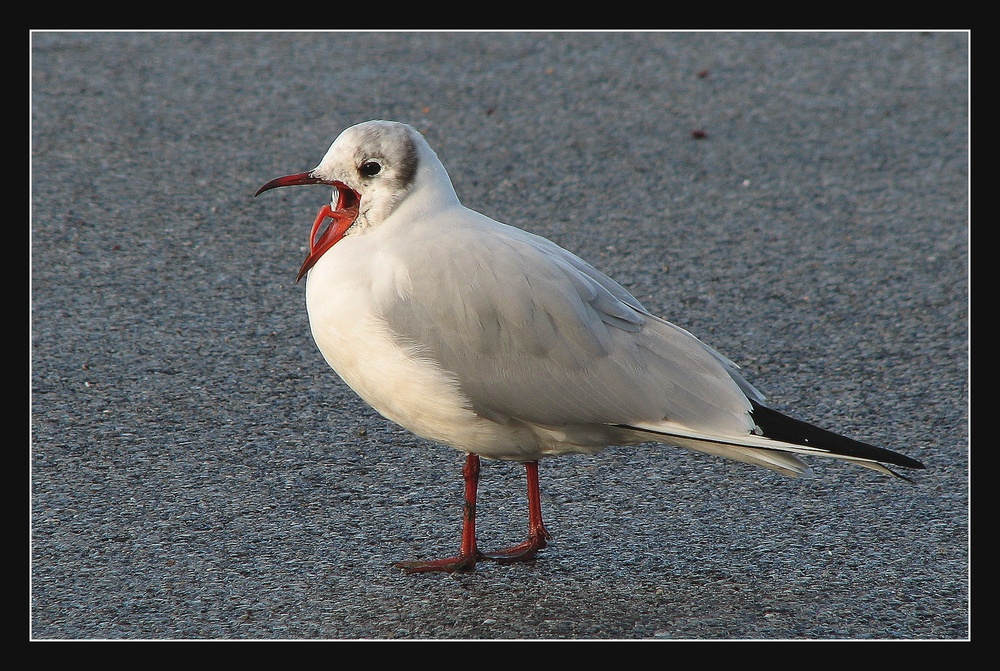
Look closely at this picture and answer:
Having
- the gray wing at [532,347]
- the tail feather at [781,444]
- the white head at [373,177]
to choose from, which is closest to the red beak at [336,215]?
the white head at [373,177]

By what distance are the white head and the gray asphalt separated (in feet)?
3.20

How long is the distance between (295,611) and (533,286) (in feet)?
3.76

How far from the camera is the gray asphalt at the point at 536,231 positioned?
3461mm

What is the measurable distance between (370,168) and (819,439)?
1523 millimetres

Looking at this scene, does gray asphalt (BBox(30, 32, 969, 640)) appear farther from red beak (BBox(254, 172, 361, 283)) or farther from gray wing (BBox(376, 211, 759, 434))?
red beak (BBox(254, 172, 361, 283))

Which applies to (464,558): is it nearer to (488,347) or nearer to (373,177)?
(488,347)

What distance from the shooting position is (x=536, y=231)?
240 inches

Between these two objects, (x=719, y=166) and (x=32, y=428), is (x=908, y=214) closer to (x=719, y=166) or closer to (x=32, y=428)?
(x=719, y=166)

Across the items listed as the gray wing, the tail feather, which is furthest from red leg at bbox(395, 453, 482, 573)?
the tail feather

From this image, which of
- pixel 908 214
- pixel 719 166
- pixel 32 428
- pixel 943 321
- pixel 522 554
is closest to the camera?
pixel 522 554

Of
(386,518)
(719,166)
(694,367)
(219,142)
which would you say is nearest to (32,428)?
(386,518)

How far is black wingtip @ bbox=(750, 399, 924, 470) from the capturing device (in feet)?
10.5

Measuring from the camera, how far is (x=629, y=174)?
671cm

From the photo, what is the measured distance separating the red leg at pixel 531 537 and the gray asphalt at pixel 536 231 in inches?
2.3
